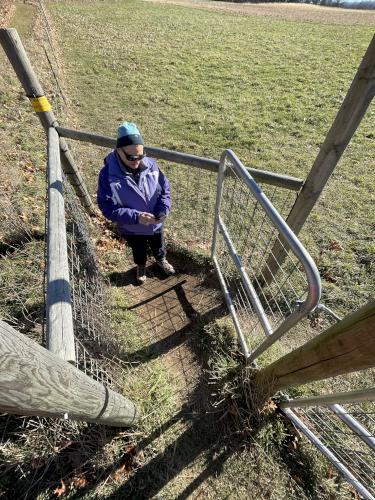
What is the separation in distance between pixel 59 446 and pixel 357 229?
4811 millimetres

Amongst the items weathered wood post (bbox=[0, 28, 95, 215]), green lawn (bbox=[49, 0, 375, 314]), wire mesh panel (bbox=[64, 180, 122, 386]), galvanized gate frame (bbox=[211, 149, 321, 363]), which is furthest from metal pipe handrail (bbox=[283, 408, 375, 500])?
weathered wood post (bbox=[0, 28, 95, 215])

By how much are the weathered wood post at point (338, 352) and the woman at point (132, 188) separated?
1.90 metres

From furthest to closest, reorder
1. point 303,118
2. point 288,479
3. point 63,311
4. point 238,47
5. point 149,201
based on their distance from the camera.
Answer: point 238,47
point 303,118
point 149,201
point 288,479
point 63,311

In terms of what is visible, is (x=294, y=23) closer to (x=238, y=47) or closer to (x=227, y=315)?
(x=238, y=47)

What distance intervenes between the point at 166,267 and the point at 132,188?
1.36 metres

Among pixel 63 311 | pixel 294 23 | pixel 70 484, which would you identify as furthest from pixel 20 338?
pixel 294 23

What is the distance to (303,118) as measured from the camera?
24.8 feet

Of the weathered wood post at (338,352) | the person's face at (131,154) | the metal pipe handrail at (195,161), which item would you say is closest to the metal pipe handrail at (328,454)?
the weathered wood post at (338,352)

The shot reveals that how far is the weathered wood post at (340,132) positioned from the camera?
1.81 metres

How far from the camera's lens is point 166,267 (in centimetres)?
397

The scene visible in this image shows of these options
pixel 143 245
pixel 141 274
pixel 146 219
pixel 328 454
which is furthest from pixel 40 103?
pixel 328 454

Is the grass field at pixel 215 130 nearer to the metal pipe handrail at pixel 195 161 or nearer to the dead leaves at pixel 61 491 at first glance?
the dead leaves at pixel 61 491

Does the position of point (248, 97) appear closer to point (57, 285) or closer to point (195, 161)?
point (195, 161)

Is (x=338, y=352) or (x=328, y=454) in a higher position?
(x=338, y=352)
